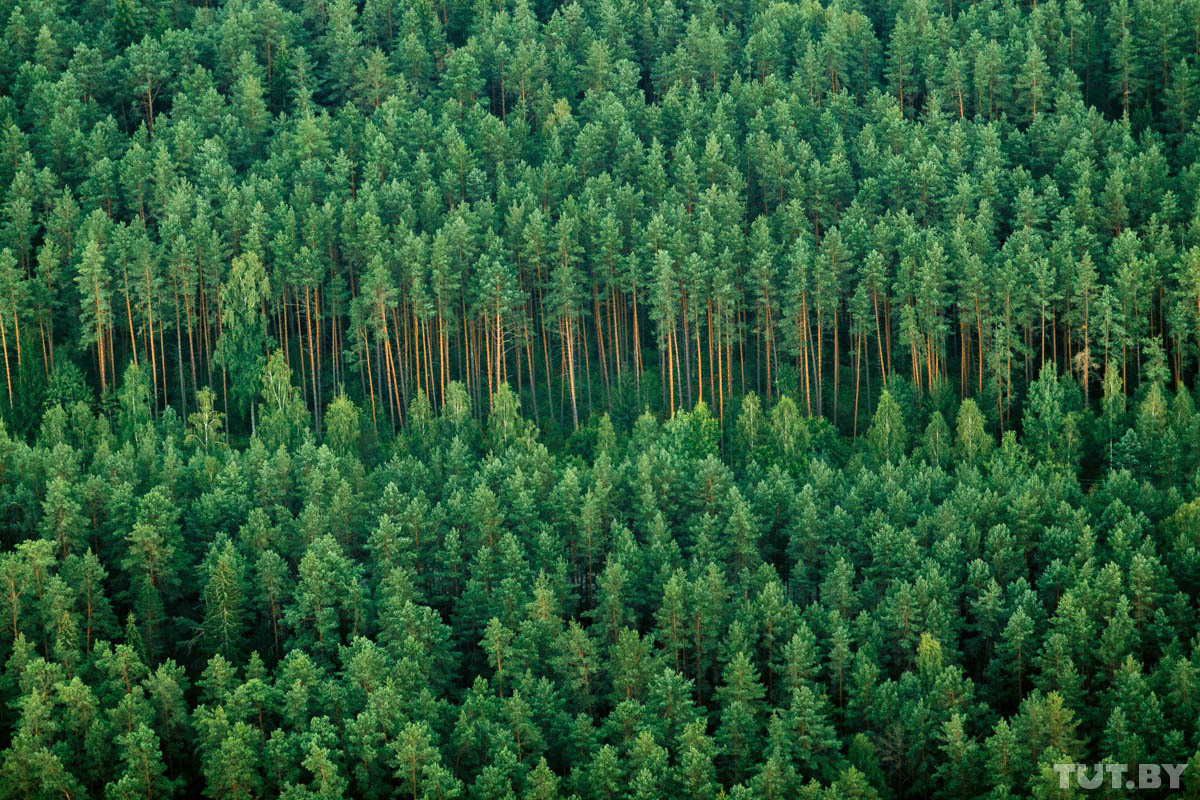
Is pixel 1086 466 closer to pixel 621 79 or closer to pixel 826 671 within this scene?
pixel 826 671

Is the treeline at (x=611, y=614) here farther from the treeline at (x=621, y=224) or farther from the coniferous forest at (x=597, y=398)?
the treeline at (x=621, y=224)

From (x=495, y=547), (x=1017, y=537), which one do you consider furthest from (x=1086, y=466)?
(x=495, y=547)

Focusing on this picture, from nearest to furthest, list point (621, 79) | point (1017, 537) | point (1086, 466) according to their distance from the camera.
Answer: point (1017, 537) < point (1086, 466) < point (621, 79)

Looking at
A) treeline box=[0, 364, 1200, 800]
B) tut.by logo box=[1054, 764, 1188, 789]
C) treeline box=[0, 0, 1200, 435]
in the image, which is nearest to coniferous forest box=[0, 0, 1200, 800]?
treeline box=[0, 364, 1200, 800]

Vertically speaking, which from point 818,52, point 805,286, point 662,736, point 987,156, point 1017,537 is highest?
point 818,52

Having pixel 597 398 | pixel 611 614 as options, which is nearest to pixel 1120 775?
pixel 611 614

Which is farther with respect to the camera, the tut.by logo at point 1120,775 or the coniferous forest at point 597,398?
the coniferous forest at point 597,398

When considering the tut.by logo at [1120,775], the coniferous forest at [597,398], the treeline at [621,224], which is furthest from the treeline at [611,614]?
the treeline at [621,224]
